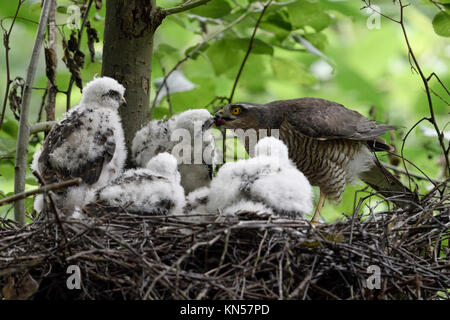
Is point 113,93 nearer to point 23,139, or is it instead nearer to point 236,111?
point 23,139

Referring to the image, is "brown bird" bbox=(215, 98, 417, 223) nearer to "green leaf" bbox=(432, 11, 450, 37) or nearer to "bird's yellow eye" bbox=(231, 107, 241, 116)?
"bird's yellow eye" bbox=(231, 107, 241, 116)

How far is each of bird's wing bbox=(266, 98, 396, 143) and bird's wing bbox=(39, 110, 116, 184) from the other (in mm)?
1681

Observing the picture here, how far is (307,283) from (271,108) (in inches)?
97.1

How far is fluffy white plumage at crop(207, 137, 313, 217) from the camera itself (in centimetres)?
338

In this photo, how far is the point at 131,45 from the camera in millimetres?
4008

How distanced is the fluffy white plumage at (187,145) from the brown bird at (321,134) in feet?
1.16

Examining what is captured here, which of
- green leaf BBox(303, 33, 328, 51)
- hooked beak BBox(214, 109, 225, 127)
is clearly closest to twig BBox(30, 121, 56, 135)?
hooked beak BBox(214, 109, 225, 127)

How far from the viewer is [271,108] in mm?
5020

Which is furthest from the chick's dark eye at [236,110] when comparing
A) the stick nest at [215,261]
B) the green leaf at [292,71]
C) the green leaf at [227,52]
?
the stick nest at [215,261]

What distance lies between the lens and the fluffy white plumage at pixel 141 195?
11.2 ft

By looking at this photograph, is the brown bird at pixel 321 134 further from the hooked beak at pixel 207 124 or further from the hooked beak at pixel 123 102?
the hooked beak at pixel 123 102

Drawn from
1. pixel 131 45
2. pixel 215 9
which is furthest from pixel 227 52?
pixel 131 45

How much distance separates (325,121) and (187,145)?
3.99 feet
